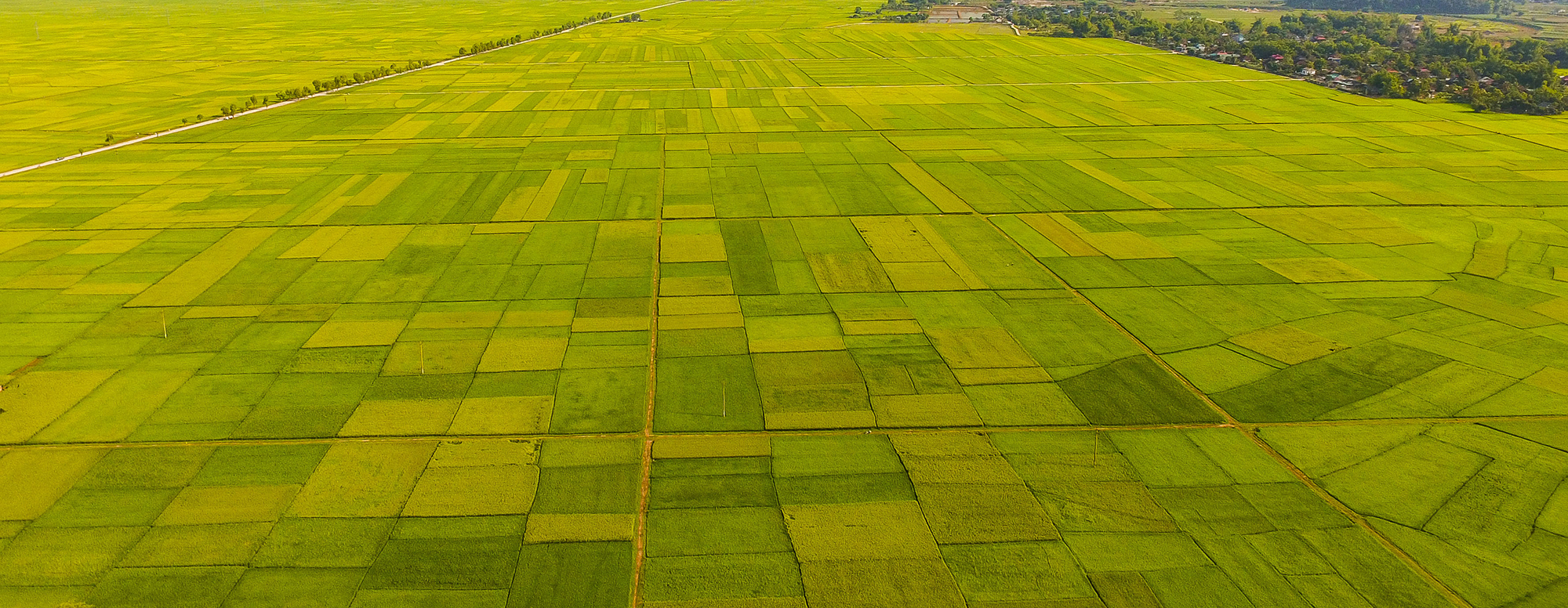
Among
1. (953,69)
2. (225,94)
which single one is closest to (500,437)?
(225,94)

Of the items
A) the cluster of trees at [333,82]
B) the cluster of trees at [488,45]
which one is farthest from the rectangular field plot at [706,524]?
the cluster of trees at [488,45]

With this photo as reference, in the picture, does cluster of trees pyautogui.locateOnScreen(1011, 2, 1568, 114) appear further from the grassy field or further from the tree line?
the grassy field

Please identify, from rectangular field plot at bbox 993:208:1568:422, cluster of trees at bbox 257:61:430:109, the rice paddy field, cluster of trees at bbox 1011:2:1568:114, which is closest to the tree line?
cluster of trees at bbox 257:61:430:109

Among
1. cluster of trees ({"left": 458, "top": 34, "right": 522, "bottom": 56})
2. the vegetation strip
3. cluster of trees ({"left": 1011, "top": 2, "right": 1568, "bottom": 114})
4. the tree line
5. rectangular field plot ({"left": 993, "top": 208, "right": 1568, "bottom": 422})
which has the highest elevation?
cluster of trees ({"left": 458, "top": 34, "right": 522, "bottom": 56})

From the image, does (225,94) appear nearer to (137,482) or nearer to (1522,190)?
(137,482)

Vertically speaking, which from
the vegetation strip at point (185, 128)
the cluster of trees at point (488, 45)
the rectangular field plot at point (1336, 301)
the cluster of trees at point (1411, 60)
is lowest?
the rectangular field plot at point (1336, 301)

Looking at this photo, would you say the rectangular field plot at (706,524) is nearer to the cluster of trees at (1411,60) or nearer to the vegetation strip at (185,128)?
the vegetation strip at (185,128)

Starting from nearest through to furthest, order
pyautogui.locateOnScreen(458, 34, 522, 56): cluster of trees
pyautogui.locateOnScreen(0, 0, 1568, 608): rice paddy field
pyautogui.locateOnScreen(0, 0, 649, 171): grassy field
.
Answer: pyautogui.locateOnScreen(0, 0, 1568, 608): rice paddy field → pyautogui.locateOnScreen(0, 0, 649, 171): grassy field → pyautogui.locateOnScreen(458, 34, 522, 56): cluster of trees

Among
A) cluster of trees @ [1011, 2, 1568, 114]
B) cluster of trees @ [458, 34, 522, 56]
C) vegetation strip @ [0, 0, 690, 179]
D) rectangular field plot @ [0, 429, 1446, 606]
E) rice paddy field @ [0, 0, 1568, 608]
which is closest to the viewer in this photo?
rectangular field plot @ [0, 429, 1446, 606]

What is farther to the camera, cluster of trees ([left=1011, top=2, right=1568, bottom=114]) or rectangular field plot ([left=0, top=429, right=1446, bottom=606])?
cluster of trees ([left=1011, top=2, right=1568, bottom=114])
